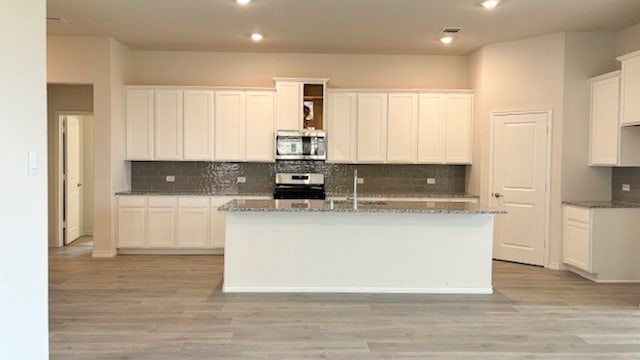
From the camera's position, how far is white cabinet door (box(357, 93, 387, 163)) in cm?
688

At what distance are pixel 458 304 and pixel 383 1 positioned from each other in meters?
3.04

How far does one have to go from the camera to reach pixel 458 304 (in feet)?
14.5

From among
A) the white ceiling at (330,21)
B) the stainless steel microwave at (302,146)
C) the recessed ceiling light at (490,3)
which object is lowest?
the stainless steel microwave at (302,146)

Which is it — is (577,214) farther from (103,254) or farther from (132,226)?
(103,254)

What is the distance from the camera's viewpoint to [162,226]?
666 centimetres

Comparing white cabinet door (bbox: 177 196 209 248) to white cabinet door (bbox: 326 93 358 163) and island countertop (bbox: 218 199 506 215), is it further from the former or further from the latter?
island countertop (bbox: 218 199 506 215)

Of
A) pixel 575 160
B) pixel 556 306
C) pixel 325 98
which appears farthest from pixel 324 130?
pixel 556 306

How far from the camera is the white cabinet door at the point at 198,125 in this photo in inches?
269

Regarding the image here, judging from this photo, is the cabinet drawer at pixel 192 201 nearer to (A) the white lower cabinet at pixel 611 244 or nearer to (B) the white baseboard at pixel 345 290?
(B) the white baseboard at pixel 345 290

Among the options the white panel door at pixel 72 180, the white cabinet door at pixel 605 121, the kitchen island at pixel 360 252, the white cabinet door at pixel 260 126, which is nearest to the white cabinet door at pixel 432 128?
the white cabinet door at pixel 605 121

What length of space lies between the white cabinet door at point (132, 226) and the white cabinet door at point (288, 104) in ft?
7.50

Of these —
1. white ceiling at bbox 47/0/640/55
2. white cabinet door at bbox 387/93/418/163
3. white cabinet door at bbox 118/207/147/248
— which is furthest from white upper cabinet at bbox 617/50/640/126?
white cabinet door at bbox 118/207/147/248

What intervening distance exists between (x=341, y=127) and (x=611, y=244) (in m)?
3.65

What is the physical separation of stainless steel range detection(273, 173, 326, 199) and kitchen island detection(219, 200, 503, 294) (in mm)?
2182
